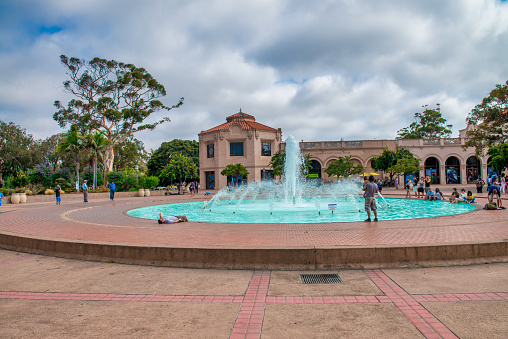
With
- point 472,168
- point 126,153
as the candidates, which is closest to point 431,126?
point 472,168

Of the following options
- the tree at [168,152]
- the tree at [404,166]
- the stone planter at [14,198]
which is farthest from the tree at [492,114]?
the tree at [168,152]

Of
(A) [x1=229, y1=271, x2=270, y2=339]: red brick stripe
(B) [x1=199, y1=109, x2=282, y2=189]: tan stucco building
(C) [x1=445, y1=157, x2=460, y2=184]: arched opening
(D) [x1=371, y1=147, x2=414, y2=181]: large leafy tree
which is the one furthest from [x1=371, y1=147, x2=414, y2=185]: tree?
(A) [x1=229, y1=271, x2=270, y2=339]: red brick stripe

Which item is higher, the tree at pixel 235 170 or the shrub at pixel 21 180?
the tree at pixel 235 170

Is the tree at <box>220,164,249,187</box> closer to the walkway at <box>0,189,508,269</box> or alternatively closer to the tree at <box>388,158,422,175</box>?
the tree at <box>388,158,422,175</box>

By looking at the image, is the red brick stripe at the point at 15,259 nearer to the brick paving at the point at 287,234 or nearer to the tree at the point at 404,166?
the brick paving at the point at 287,234

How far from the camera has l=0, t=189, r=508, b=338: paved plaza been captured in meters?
3.74

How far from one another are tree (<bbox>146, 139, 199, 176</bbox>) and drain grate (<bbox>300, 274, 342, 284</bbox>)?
6001 cm

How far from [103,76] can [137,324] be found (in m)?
47.2

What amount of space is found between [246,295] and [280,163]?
38460 millimetres

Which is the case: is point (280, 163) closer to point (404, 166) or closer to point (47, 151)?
point (404, 166)

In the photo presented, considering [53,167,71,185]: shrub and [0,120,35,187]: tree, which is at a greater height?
[0,120,35,187]: tree

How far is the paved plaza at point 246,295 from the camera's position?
3.74 meters

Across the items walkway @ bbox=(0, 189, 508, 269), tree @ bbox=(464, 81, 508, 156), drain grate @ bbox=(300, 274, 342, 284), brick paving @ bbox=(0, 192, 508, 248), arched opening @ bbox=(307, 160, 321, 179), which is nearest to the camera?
drain grate @ bbox=(300, 274, 342, 284)

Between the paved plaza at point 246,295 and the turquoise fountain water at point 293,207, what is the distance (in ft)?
18.7
